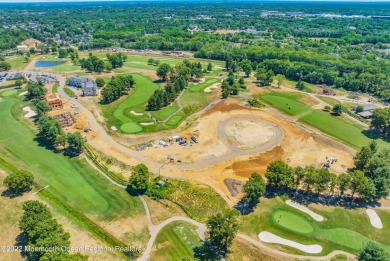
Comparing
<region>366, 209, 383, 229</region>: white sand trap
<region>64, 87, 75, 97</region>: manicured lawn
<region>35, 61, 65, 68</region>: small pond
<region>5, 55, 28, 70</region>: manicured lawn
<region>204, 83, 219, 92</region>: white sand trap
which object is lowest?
<region>35, 61, 65, 68</region>: small pond

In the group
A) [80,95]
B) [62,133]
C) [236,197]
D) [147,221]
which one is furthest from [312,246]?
[80,95]

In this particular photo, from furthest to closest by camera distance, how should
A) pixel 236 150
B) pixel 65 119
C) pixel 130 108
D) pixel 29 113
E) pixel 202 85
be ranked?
pixel 202 85 < pixel 130 108 < pixel 29 113 < pixel 65 119 < pixel 236 150

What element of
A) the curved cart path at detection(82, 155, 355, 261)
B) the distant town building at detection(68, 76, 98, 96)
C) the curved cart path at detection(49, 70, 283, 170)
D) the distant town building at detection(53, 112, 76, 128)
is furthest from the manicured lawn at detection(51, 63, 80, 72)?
the curved cart path at detection(82, 155, 355, 261)

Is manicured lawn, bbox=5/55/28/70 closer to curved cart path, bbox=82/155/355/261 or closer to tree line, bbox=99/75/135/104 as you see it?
tree line, bbox=99/75/135/104

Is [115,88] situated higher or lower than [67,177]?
higher

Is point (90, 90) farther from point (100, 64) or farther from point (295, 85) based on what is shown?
point (295, 85)

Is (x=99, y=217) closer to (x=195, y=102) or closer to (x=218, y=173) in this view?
(x=218, y=173)

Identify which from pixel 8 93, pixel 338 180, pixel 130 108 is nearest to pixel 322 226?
pixel 338 180
